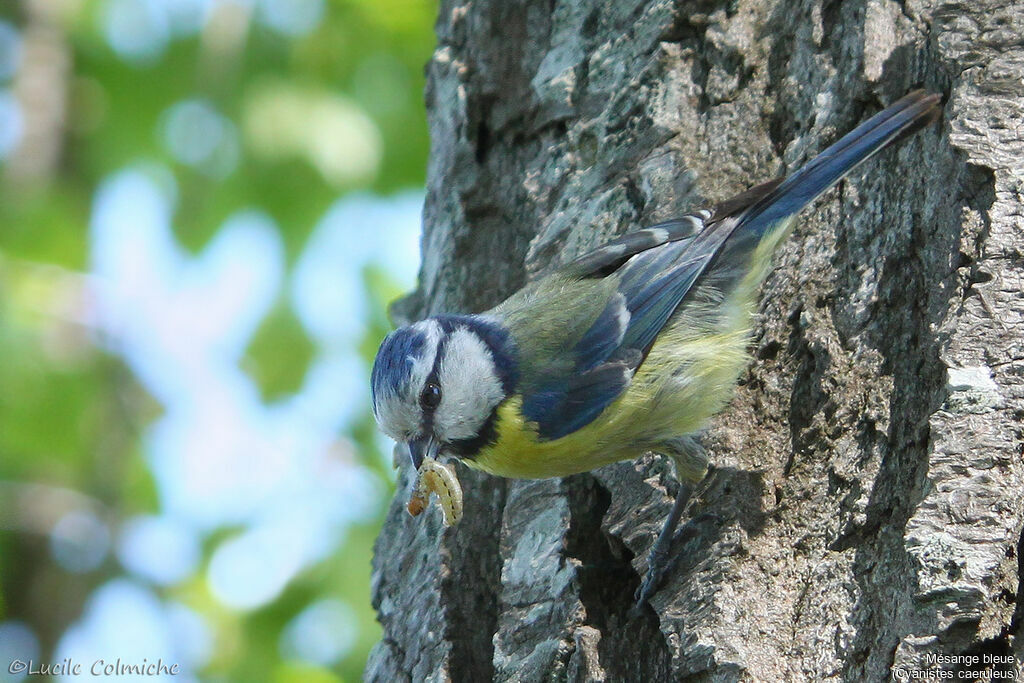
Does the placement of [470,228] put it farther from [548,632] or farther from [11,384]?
[11,384]

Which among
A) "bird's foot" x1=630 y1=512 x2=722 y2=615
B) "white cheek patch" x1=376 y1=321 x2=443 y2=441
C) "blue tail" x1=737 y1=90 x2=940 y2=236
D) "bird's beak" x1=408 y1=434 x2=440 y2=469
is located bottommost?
"bird's foot" x1=630 y1=512 x2=722 y2=615

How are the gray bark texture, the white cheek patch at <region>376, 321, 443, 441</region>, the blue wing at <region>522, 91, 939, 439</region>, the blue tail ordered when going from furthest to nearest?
the white cheek patch at <region>376, 321, 443, 441</region> → the blue wing at <region>522, 91, 939, 439</region> → the blue tail → the gray bark texture

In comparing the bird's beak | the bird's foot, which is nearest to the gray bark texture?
the bird's foot

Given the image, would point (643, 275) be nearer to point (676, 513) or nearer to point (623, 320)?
point (623, 320)

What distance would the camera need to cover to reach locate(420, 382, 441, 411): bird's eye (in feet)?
7.87

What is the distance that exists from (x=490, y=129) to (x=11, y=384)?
86.9 inches

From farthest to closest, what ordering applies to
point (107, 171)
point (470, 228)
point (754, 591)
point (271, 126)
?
point (107, 171)
point (271, 126)
point (470, 228)
point (754, 591)

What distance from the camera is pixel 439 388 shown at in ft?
7.96

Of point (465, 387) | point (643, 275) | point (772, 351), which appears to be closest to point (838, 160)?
point (772, 351)

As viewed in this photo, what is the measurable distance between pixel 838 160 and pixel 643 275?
56 centimetres

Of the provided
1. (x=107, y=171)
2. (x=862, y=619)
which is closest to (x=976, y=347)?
(x=862, y=619)

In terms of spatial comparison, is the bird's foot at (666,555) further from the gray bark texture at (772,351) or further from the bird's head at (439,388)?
the bird's head at (439,388)

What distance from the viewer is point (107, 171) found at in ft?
14.8

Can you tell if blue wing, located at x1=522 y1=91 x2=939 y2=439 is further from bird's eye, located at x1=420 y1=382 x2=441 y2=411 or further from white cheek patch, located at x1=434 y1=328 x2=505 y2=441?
bird's eye, located at x1=420 y1=382 x2=441 y2=411
